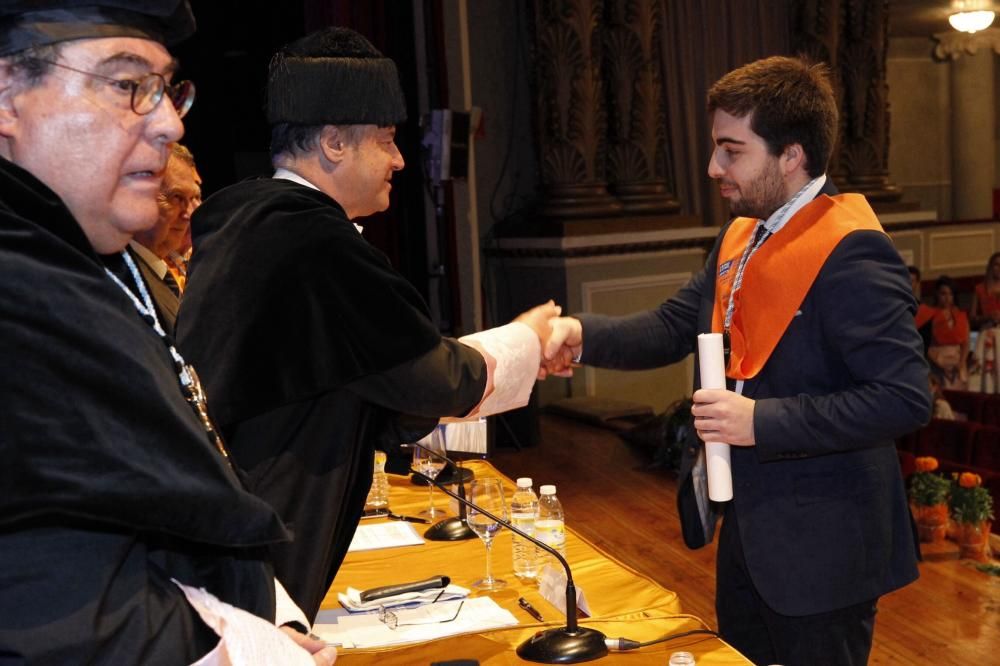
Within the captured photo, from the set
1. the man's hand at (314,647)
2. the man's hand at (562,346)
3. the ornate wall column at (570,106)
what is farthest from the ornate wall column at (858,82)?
the man's hand at (314,647)

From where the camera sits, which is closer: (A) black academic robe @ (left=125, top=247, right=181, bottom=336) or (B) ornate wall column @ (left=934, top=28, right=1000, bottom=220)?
(A) black academic robe @ (left=125, top=247, right=181, bottom=336)

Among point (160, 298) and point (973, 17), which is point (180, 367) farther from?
point (973, 17)

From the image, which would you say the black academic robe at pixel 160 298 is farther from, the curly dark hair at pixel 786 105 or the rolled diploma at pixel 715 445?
the curly dark hair at pixel 786 105

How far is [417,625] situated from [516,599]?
253 millimetres

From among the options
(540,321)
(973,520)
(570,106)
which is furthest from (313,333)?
(570,106)

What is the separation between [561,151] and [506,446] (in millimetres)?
2574

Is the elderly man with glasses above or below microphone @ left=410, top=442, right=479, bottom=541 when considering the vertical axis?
above

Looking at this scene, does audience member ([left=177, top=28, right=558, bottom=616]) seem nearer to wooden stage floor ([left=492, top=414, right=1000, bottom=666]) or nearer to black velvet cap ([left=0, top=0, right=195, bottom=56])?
black velvet cap ([left=0, top=0, right=195, bottom=56])

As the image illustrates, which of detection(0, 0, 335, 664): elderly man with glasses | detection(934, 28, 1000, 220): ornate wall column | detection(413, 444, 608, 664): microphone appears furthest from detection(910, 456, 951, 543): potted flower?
detection(934, 28, 1000, 220): ornate wall column

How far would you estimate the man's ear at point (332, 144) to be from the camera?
2033mm

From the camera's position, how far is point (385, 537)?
2.82 m

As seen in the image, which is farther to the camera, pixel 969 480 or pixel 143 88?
pixel 969 480

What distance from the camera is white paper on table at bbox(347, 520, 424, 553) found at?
2750mm

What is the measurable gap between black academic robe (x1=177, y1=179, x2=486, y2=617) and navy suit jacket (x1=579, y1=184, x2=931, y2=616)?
2.38ft
